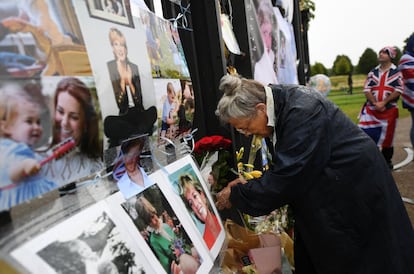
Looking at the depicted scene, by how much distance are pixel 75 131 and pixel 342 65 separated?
32.1 metres

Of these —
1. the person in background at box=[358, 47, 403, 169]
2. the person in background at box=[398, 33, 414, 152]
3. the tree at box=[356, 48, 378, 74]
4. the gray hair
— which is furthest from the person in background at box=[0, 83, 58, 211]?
the tree at box=[356, 48, 378, 74]

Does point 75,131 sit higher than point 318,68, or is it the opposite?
point 75,131

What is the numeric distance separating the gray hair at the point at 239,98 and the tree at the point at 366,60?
31451 millimetres

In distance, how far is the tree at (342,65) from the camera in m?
30.2

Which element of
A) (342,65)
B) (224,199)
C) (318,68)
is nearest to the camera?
(224,199)

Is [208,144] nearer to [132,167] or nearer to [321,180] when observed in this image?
[321,180]

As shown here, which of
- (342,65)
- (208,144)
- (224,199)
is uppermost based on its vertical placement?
(208,144)

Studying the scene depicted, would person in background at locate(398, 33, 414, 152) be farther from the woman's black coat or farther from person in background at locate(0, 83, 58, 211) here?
person in background at locate(0, 83, 58, 211)

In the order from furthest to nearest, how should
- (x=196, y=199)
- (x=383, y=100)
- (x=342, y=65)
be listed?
1. (x=342, y=65)
2. (x=383, y=100)
3. (x=196, y=199)

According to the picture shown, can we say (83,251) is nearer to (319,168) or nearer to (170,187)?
(170,187)

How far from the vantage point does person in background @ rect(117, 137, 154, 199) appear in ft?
3.03

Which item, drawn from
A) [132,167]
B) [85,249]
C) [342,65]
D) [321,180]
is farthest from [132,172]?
[342,65]

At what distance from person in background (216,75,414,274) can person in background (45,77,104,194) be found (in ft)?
2.57

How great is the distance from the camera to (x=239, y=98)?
1485 millimetres
